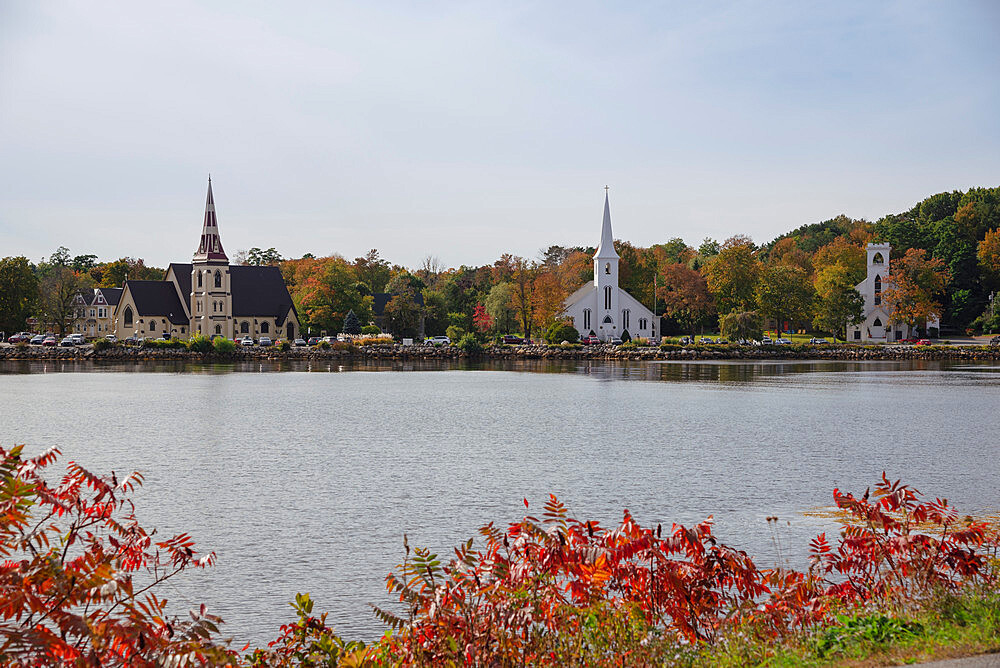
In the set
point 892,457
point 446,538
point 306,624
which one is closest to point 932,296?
point 892,457

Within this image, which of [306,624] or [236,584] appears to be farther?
[236,584]

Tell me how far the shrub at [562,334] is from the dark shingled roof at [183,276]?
48620mm

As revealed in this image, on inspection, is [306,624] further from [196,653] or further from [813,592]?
[813,592]

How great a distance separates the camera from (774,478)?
67.7 feet

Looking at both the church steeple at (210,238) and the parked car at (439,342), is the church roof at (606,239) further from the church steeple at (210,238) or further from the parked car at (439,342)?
the church steeple at (210,238)

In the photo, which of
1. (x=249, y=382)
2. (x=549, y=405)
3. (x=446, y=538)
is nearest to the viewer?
(x=446, y=538)

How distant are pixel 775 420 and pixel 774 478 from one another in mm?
14022

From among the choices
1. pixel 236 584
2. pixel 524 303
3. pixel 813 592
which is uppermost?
pixel 524 303

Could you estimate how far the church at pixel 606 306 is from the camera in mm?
108938

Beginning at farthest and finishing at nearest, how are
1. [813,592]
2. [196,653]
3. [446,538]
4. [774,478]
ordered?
1. [774,478]
2. [446,538]
3. [813,592]
4. [196,653]

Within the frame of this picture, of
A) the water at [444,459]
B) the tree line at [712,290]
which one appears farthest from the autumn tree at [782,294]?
the water at [444,459]

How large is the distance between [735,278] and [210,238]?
65.7 m

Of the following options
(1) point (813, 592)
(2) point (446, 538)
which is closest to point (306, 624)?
(1) point (813, 592)

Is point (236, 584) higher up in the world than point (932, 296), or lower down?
lower down
